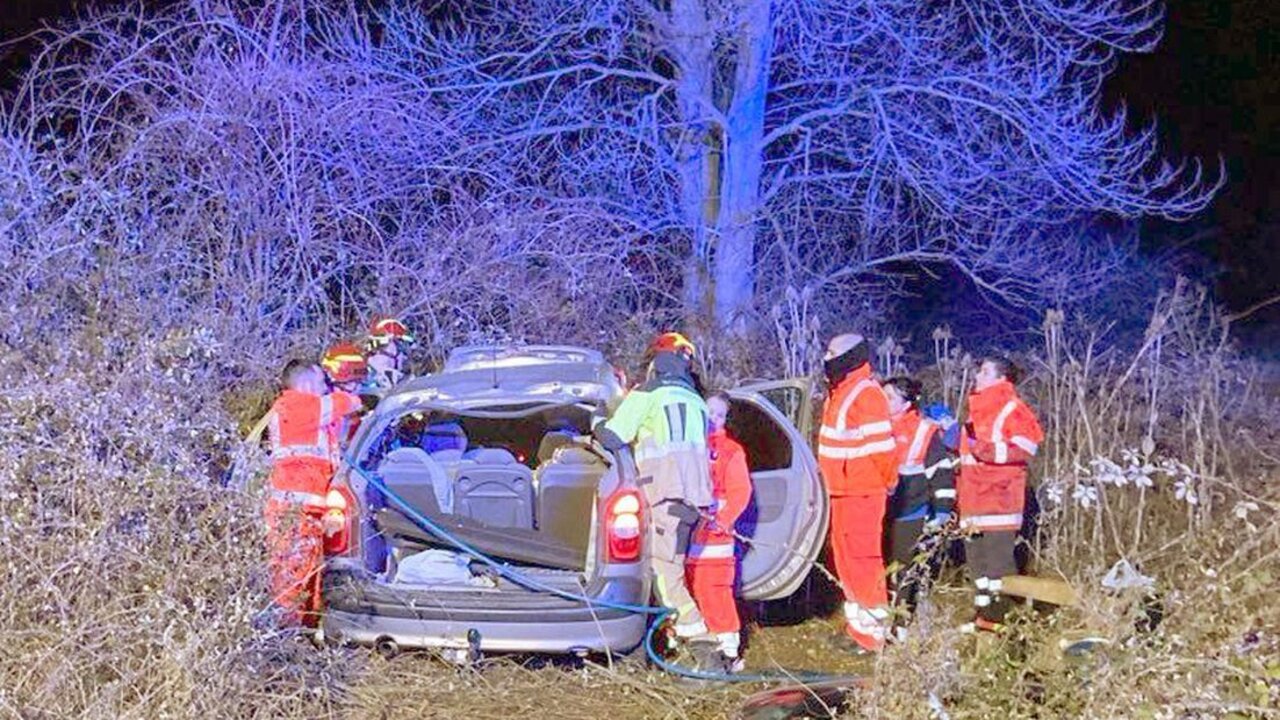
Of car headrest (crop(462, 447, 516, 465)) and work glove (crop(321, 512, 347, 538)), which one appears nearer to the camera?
work glove (crop(321, 512, 347, 538))

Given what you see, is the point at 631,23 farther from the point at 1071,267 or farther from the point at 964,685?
the point at 964,685

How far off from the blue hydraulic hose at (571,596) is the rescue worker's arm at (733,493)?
540 mm

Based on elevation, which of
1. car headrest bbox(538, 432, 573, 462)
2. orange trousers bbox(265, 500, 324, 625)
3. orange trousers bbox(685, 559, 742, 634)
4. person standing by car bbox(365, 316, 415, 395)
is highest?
person standing by car bbox(365, 316, 415, 395)

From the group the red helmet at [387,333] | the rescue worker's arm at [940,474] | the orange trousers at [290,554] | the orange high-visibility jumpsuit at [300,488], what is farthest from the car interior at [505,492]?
the red helmet at [387,333]

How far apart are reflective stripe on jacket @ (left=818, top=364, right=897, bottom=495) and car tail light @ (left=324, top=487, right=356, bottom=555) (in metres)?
2.41

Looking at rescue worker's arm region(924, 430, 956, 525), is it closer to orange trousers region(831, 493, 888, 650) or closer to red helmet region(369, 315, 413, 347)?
orange trousers region(831, 493, 888, 650)

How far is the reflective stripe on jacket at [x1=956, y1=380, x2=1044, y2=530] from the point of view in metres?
7.25

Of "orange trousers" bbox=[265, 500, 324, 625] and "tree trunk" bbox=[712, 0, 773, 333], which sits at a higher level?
"tree trunk" bbox=[712, 0, 773, 333]

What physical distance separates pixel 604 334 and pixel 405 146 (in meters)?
2.31

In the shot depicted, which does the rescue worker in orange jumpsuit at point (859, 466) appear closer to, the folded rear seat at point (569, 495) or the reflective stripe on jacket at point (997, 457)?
the reflective stripe on jacket at point (997, 457)

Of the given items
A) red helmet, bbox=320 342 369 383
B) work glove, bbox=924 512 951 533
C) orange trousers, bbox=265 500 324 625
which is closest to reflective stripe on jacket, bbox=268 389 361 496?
red helmet, bbox=320 342 369 383

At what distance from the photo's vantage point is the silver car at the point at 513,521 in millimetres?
5938

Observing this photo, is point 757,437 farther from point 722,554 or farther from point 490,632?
point 490,632

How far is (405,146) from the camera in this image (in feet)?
38.1
